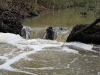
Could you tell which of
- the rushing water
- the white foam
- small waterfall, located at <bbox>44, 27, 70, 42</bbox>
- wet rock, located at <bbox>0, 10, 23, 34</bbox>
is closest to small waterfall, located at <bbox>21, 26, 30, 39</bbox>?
wet rock, located at <bbox>0, 10, 23, 34</bbox>

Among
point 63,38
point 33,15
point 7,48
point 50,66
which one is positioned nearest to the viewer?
point 50,66

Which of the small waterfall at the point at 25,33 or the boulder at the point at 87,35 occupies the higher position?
the boulder at the point at 87,35

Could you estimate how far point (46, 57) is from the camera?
444 inches

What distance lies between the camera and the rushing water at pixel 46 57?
9.42 meters

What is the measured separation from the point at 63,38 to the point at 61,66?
→ 574cm

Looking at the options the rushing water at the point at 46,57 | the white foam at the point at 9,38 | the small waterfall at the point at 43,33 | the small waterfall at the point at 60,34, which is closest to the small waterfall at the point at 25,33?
the small waterfall at the point at 43,33

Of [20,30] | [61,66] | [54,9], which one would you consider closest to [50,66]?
[61,66]

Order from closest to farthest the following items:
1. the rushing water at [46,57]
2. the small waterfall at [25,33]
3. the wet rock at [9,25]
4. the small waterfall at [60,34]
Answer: the rushing water at [46,57]
the small waterfall at [60,34]
the wet rock at [9,25]
the small waterfall at [25,33]

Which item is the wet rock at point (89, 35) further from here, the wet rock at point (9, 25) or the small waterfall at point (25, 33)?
the wet rock at point (9, 25)

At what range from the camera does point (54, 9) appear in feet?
111

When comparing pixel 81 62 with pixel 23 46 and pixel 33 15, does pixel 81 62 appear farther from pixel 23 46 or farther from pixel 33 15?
pixel 33 15

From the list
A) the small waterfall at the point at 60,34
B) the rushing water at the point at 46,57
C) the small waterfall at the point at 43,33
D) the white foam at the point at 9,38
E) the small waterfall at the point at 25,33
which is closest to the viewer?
the rushing water at the point at 46,57

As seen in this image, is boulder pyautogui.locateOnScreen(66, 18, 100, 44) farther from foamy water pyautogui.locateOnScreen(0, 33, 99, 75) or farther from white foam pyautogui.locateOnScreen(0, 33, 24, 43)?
white foam pyautogui.locateOnScreen(0, 33, 24, 43)

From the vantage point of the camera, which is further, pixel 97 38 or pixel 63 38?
pixel 63 38
